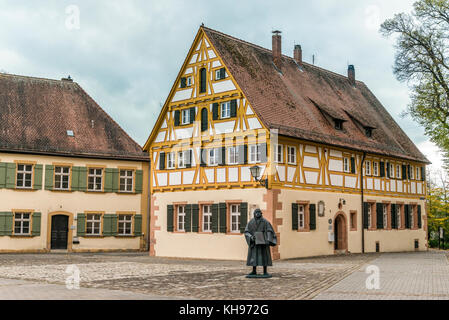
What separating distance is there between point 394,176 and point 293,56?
28.0 ft

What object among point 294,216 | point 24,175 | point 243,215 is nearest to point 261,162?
point 243,215

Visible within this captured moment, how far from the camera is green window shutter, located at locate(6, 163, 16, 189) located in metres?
30.9

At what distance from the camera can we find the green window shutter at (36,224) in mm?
31328

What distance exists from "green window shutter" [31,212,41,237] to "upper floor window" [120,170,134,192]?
16.0ft

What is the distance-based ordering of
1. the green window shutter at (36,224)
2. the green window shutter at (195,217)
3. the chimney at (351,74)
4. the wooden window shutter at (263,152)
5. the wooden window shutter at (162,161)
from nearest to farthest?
the wooden window shutter at (263,152) < the green window shutter at (195,217) < the wooden window shutter at (162,161) < the green window shutter at (36,224) < the chimney at (351,74)

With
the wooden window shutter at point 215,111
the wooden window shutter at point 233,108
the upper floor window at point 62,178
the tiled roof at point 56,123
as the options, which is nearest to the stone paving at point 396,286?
the wooden window shutter at point 233,108

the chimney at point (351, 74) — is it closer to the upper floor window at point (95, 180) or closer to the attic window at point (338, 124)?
the attic window at point (338, 124)

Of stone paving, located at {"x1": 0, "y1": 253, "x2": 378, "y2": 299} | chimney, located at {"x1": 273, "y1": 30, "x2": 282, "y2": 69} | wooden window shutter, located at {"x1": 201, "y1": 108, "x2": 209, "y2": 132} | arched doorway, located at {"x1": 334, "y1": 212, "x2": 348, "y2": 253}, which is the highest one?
chimney, located at {"x1": 273, "y1": 30, "x2": 282, "y2": 69}

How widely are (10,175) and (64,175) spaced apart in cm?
284

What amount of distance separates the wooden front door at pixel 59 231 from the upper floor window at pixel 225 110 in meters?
11.8

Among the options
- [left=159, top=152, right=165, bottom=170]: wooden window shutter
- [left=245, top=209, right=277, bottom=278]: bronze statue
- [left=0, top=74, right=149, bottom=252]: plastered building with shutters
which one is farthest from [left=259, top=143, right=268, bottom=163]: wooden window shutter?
[left=0, top=74, right=149, bottom=252]: plastered building with shutters

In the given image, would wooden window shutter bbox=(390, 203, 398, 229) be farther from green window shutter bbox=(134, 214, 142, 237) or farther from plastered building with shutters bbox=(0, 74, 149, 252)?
green window shutter bbox=(134, 214, 142, 237)

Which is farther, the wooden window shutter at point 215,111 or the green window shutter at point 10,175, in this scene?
the green window shutter at point 10,175
